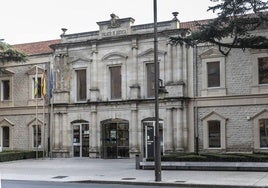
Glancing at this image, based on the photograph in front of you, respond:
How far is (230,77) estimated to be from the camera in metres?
Result: 32.2

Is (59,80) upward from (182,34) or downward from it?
downward

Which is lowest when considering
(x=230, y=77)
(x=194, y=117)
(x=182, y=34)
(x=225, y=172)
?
(x=225, y=172)

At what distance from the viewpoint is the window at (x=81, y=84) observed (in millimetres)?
37094

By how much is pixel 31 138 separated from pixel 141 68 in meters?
11.9

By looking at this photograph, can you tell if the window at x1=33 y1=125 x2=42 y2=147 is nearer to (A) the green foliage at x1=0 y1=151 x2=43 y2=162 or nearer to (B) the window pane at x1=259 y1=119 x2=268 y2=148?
(A) the green foliage at x1=0 y1=151 x2=43 y2=162

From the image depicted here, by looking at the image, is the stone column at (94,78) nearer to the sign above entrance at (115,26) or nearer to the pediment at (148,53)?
the sign above entrance at (115,26)

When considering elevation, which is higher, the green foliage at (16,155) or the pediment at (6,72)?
the pediment at (6,72)

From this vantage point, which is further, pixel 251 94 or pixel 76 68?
pixel 76 68

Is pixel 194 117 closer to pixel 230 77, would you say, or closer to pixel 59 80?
pixel 230 77

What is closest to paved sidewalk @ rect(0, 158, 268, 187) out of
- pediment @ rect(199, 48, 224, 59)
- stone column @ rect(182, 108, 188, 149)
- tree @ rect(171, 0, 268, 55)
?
tree @ rect(171, 0, 268, 55)

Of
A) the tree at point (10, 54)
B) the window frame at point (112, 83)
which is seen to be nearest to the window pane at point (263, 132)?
the window frame at point (112, 83)

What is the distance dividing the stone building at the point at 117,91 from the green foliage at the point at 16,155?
1.80 meters

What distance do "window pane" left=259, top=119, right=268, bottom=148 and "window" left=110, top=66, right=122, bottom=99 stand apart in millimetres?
10839

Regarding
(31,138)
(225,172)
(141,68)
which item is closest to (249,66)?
(141,68)
